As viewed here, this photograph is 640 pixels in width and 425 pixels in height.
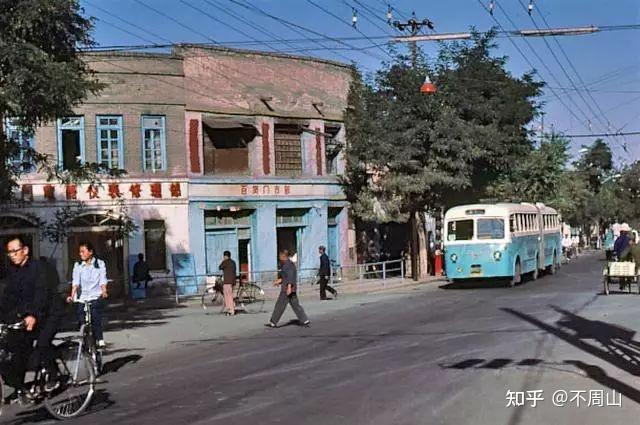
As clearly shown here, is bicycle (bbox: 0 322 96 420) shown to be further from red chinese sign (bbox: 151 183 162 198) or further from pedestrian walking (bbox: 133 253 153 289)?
red chinese sign (bbox: 151 183 162 198)

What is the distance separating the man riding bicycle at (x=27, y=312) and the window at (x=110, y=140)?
2096cm

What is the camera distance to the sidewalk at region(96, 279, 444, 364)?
16484mm

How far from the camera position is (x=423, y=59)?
3391 cm

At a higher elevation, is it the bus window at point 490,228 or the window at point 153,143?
the window at point 153,143

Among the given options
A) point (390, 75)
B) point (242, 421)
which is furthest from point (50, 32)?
point (390, 75)

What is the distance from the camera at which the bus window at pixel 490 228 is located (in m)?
28.3

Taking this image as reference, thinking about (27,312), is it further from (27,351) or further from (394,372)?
(394,372)

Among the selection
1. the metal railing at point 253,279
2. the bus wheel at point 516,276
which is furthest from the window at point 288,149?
the bus wheel at point 516,276

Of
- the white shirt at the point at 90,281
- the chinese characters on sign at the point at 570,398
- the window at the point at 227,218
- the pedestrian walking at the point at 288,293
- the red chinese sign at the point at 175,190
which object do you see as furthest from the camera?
the window at the point at 227,218

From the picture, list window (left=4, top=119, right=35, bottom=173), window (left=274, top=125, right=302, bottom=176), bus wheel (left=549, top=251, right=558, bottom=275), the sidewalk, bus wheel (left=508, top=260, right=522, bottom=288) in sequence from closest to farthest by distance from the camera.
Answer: window (left=4, top=119, right=35, bottom=173) < the sidewalk < bus wheel (left=508, top=260, right=522, bottom=288) < window (left=274, top=125, right=302, bottom=176) < bus wheel (left=549, top=251, right=558, bottom=275)

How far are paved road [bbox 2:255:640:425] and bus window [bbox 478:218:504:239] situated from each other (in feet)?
31.3

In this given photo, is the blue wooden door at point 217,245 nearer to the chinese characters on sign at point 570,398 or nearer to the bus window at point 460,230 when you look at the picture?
the bus window at point 460,230

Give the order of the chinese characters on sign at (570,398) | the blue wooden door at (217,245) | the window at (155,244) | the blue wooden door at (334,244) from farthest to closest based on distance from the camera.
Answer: the blue wooden door at (334,244) < the blue wooden door at (217,245) < the window at (155,244) < the chinese characters on sign at (570,398)

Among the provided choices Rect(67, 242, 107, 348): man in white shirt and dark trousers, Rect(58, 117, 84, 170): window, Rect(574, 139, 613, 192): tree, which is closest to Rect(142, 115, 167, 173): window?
Rect(58, 117, 84, 170): window
